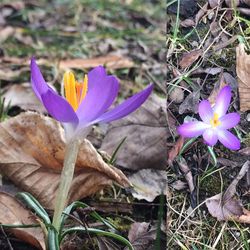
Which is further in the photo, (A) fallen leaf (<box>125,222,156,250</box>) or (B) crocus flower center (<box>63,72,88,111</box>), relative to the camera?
(A) fallen leaf (<box>125,222,156,250</box>)

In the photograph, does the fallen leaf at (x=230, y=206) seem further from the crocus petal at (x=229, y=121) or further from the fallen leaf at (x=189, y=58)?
the fallen leaf at (x=189, y=58)

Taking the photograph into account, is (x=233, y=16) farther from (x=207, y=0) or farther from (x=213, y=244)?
(x=213, y=244)

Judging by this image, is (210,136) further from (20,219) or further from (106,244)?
(20,219)

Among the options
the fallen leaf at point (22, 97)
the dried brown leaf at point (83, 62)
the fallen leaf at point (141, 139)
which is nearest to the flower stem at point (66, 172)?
the fallen leaf at point (141, 139)

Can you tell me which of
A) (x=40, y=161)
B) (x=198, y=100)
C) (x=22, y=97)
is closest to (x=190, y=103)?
(x=198, y=100)

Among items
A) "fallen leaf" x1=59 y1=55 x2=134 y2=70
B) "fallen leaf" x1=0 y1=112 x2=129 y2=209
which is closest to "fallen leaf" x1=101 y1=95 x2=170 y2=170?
"fallen leaf" x1=0 y1=112 x2=129 y2=209

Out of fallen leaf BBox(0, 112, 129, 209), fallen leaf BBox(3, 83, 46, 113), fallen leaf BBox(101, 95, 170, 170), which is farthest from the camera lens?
fallen leaf BBox(3, 83, 46, 113)

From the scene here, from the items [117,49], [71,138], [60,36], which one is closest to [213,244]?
[71,138]

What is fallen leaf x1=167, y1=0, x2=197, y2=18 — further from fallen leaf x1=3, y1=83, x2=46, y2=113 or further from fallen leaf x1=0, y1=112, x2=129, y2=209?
fallen leaf x1=3, y1=83, x2=46, y2=113
